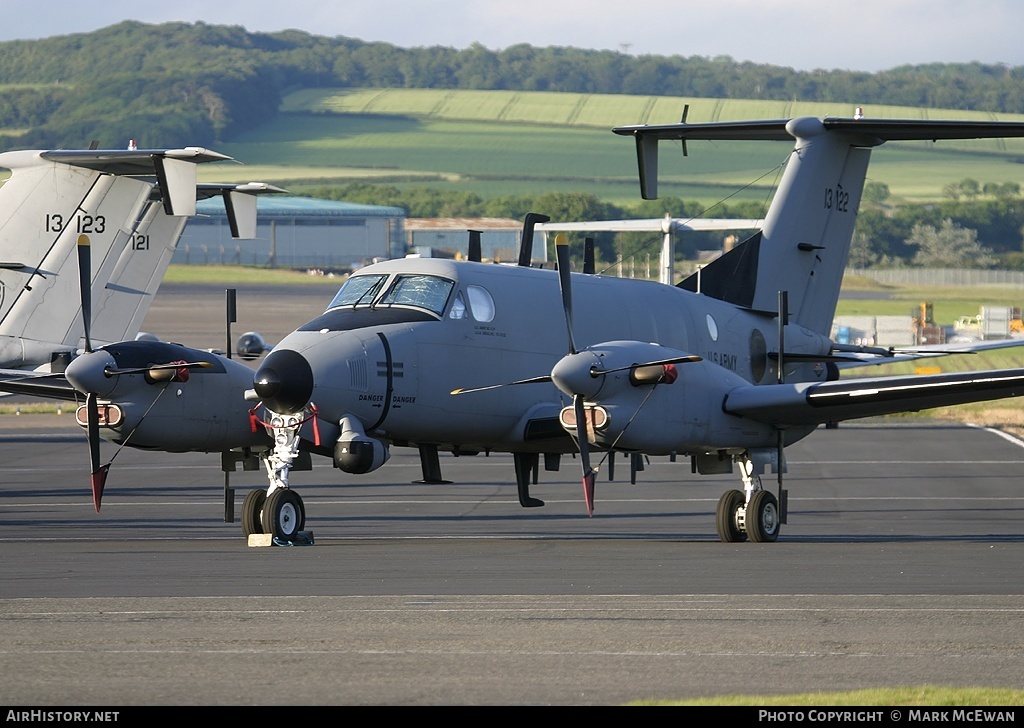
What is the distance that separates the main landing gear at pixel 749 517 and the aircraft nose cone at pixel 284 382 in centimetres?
588

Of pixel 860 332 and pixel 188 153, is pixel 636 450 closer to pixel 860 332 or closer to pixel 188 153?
pixel 188 153

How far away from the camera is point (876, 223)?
130125 millimetres

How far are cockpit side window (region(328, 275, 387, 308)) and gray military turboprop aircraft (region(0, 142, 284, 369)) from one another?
5184 mm

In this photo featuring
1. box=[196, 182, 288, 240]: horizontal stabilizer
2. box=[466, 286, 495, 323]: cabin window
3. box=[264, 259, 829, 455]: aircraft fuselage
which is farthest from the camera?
box=[196, 182, 288, 240]: horizontal stabilizer

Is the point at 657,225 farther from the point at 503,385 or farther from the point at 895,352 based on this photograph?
the point at 503,385

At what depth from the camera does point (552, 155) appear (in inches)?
6880

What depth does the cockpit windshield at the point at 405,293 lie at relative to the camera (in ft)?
61.4

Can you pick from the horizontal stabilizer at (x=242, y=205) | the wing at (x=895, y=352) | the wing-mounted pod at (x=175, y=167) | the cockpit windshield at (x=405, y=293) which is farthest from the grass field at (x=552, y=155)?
the cockpit windshield at (x=405, y=293)

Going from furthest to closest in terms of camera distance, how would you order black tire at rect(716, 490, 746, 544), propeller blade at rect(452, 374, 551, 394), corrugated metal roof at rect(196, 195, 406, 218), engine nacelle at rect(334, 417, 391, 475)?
1. corrugated metal roof at rect(196, 195, 406, 218)
2. black tire at rect(716, 490, 746, 544)
3. propeller blade at rect(452, 374, 551, 394)
4. engine nacelle at rect(334, 417, 391, 475)

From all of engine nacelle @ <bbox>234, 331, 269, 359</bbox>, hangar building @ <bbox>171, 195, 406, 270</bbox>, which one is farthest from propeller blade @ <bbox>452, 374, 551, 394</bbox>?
hangar building @ <bbox>171, 195, 406, 270</bbox>

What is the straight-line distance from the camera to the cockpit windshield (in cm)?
1872

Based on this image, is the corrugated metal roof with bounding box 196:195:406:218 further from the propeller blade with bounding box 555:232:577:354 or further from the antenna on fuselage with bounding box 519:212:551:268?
the propeller blade with bounding box 555:232:577:354

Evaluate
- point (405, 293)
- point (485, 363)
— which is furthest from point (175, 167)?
point (485, 363)
